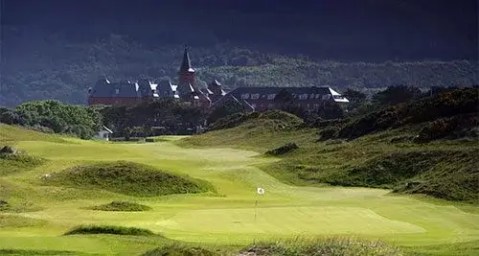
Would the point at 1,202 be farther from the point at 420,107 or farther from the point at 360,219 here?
the point at 420,107

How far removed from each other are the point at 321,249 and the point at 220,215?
1377 cm

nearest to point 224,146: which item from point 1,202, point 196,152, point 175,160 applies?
point 196,152

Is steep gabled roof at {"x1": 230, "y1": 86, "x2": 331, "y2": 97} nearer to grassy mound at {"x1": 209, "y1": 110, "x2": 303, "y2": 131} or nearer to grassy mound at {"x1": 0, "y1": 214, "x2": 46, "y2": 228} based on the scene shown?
grassy mound at {"x1": 209, "y1": 110, "x2": 303, "y2": 131}

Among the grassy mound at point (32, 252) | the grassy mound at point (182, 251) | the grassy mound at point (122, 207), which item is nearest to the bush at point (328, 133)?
the grassy mound at point (122, 207)

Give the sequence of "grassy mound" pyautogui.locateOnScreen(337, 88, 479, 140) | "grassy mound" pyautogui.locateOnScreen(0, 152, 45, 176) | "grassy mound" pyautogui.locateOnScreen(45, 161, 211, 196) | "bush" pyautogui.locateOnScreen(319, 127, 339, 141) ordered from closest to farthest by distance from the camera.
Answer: "grassy mound" pyautogui.locateOnScreen(45, 161, 211, 196)
"grassy mound" pyautogui.locateOnScreen(0, 152, 45, 176)
"grassy mound" pyautogui.locateOnScreen(337, 88, 479, 140)
"bush" pyautogui.locateOnScreen(319, 127, 339, 141)

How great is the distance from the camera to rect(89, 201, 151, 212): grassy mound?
119 ft

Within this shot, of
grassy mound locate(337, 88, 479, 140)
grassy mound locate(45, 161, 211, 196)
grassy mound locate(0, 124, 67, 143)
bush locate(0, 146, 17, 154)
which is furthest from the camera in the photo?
grassy mound locate(0, 124, 67, 143)

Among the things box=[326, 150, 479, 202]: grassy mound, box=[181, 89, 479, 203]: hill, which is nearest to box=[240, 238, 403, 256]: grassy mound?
box=[181, 89, 479, 203]: hill

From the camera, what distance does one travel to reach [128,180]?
155 ft

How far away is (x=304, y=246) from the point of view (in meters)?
20.3

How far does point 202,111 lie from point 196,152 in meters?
70.6

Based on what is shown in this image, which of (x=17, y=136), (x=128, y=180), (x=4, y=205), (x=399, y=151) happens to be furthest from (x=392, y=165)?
(x=17, y=136)

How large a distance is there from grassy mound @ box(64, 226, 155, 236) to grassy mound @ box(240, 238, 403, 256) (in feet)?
25.5

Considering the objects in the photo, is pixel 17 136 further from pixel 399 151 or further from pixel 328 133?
pixel 399 151
